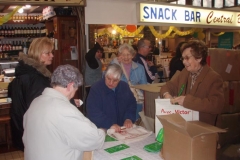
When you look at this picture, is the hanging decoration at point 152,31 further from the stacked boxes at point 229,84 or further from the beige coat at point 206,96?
the beige coat at point 206,96

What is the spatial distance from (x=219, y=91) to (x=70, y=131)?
57.3 inches

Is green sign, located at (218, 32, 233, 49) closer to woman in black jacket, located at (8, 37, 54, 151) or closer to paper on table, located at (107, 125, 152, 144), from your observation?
paper on table, located at (107, 125, 152, 144)

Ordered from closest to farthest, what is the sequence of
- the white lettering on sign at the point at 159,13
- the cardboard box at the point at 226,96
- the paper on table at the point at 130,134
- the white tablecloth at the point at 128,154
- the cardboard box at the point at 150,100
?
the white tablecloth at the point at 128,154 → the paper on table at the point at 130,134 → the cardboard box at the point at 150,100 → the cardboard box at the point at 226,96 → the white lettering on sign at the point at 159,13

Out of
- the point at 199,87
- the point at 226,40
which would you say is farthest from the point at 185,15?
the point at 226,40

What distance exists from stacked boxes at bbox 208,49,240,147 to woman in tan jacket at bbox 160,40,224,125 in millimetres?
1810

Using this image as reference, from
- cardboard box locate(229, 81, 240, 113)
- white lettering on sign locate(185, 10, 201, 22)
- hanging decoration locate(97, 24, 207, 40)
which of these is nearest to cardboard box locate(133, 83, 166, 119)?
cardboard box locate(229, 81, 240, 113)

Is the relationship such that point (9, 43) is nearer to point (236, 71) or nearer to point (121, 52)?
point (121, 52)

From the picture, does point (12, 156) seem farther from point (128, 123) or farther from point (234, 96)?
point (234, 96)

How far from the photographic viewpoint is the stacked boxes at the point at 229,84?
4414mm

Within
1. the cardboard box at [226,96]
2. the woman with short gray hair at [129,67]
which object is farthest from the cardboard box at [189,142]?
the cardboard box at [226,96]

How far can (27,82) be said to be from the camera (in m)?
2.68

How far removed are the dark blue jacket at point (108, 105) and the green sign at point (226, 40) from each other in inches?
387

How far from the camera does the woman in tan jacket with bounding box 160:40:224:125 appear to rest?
2385 millimetres

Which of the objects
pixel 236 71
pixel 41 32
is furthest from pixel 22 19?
pixel 236 71
